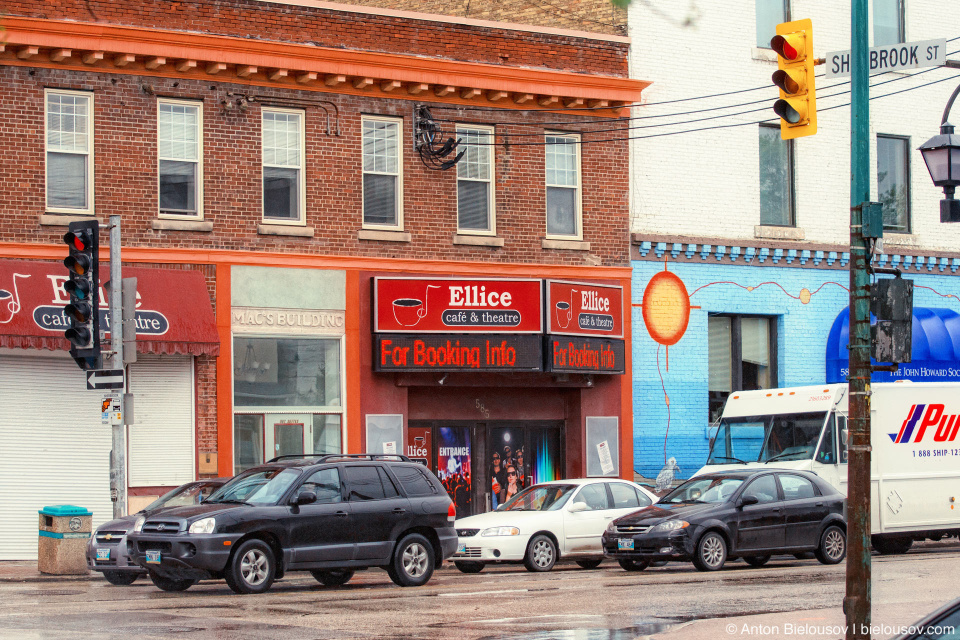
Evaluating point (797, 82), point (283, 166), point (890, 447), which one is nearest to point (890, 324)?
point (797, 82)

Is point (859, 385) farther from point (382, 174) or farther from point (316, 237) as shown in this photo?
point (382, 174)

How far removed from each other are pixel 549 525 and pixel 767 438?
4689 millimetres

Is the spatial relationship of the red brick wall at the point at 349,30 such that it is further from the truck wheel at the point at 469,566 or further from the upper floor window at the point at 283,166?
the truck wheel at the point at 469,566

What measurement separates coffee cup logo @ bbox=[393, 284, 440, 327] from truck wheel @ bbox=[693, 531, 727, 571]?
7655mm

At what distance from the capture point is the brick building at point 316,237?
21.7 m

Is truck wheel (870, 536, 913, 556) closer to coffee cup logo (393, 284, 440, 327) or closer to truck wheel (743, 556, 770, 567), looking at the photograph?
truck wheel (743, 556, 770, 567)

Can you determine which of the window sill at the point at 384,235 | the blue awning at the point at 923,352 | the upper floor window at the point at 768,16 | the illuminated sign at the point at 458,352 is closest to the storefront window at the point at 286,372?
the illuminated sign at the point at 458,352

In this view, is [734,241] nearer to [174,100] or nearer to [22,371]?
[174,100]

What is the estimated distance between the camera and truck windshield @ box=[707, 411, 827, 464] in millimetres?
21562

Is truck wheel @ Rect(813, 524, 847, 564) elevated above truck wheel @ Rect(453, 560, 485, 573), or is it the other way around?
truck wheel @ Rect(813, 524, 847, 564)

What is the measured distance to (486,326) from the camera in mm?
24406

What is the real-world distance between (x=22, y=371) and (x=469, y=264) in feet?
27.2

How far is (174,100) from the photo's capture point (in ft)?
75.0

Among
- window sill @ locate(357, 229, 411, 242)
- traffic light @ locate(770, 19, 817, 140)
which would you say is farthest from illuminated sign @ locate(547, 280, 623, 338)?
traffic light @ locate(770, 19, 817, 140)
